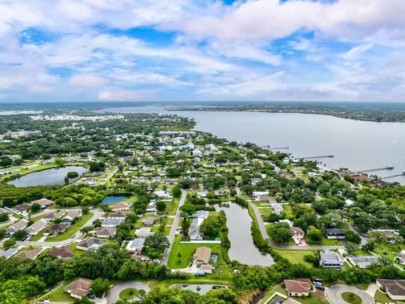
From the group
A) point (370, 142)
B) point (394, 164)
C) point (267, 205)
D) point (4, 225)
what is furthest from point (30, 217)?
point (370, 142)

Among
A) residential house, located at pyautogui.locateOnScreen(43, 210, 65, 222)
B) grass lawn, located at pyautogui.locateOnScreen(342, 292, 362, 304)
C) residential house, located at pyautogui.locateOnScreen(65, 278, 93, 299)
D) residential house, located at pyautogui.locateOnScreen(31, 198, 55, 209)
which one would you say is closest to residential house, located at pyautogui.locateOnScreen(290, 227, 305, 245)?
grass lawn, located at pyautogui.locateOnScreen(342, 292, 362, 304)

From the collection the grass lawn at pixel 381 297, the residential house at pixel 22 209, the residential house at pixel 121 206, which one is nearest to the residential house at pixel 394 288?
the grass lawn at pixel 381 297

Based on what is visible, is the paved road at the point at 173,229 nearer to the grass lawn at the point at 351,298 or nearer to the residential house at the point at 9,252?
the residential house at the point at 9,252

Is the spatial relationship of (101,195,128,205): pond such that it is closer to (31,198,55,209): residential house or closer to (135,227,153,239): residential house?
(31,198,55,209): residential house

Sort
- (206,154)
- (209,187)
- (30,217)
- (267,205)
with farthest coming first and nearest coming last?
(206,154) < (209,187) < (267,205) < (30,217)

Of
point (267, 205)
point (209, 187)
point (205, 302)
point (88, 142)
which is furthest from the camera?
point (88, 142)

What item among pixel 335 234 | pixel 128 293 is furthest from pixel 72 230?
pixel 335 234

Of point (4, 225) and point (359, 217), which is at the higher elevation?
point (359, 217)

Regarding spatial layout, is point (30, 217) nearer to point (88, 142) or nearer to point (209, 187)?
point (209, 187)
